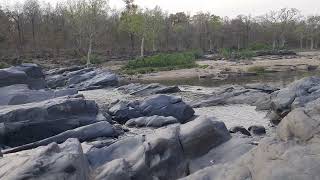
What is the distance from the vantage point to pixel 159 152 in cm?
1220

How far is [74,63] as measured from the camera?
216 feet

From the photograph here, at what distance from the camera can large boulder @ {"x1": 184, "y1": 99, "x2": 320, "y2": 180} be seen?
28.1ft

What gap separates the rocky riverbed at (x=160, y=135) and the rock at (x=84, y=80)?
6104mm

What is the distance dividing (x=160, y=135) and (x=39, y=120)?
309 inches

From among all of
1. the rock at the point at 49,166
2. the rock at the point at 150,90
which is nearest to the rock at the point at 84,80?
the rock at the point at 150,90

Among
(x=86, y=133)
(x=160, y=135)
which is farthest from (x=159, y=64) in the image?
(x=160, y=135)

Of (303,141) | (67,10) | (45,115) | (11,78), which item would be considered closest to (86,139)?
(45,115)

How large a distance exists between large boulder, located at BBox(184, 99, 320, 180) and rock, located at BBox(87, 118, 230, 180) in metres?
1.88

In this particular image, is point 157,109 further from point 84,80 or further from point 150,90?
point 84,80

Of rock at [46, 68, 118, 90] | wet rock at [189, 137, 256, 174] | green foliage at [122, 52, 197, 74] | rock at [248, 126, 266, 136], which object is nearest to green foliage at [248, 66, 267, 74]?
green foliage at [122, 52, 197, 74]

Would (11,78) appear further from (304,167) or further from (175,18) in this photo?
(175,18)

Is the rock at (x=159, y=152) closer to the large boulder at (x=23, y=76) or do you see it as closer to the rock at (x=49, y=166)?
the rock at (x=49, y=166)

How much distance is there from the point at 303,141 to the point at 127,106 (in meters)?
16.4

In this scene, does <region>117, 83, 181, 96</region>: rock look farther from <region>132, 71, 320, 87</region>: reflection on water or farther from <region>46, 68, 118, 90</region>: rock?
<region>132, 71, 320, 87</region>: reflection on water
